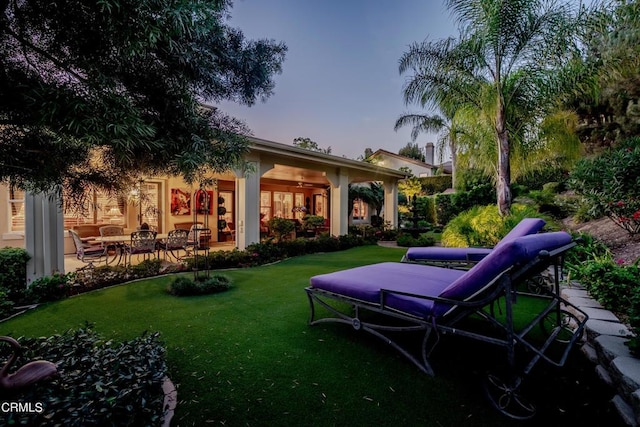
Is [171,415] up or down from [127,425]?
down

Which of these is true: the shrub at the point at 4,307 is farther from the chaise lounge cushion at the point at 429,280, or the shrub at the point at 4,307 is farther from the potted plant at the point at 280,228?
the potted plant at the point at 280,228

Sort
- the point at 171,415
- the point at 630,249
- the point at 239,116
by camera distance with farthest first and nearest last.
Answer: the point at 630,249 < the point at 239,116 < the point at 171,415

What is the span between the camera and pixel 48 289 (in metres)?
4.81

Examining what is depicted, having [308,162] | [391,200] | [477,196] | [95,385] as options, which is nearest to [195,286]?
[95,385]

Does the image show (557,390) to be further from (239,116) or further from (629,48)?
(629,48)

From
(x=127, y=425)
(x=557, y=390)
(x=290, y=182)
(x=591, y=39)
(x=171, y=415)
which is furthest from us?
(x=290, y=182)

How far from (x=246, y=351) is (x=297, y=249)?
6456mm

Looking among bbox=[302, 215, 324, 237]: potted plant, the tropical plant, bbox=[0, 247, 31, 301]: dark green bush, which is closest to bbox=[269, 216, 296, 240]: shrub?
bbox=[302, 215, 324, 237]: potted plant

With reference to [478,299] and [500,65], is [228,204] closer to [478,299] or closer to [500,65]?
[500,65]

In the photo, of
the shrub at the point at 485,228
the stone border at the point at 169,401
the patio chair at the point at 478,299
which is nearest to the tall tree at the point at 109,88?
the stone border at the point at 169,401

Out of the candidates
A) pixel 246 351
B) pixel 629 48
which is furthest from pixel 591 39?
pixel 246 351

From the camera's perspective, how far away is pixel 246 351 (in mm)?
3025

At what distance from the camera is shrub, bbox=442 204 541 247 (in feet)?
21.2

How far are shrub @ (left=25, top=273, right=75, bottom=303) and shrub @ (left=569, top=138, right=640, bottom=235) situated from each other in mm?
10302
